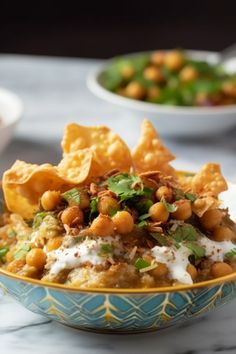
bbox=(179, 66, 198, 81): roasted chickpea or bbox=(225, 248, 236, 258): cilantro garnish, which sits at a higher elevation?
bbox=(179, 66, 198, 81): roasted chickpea

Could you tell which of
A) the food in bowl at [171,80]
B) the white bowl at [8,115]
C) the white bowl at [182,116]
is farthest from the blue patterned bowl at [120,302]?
the food in bowl at [171,80]

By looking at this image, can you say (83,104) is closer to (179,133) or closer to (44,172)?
(179,133)

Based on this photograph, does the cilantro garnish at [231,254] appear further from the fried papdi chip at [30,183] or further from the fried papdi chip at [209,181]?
the fried papdi chip at [30,183]

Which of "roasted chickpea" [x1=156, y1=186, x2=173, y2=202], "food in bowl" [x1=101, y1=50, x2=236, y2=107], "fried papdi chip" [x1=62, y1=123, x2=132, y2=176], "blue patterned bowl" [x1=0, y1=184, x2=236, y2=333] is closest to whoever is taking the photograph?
"blue patterned bowl" [x1=0, y1=184, x2=236, y2=333]

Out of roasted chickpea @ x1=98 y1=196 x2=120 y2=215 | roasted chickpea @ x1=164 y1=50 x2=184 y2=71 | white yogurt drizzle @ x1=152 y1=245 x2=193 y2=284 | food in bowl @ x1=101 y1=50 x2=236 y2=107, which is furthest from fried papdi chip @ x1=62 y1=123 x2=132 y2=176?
roasted chickpea @ x1=164 y1=50 x2=184 y2=71

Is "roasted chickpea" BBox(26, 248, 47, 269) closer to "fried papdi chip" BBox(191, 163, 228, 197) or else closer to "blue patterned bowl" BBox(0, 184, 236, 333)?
"blue patterned bowl" BBox(0, 184, 236, 333)

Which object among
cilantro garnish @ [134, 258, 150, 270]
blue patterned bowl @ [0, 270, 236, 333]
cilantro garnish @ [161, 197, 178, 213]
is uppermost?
cilantro garnish @ [161, 197, 178, 213]

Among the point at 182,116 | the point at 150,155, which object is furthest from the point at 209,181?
the point at 182,116
